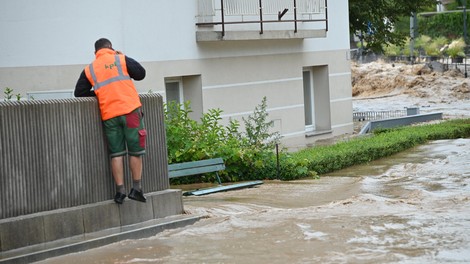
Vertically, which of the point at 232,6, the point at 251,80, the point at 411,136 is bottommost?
the point at 411,136

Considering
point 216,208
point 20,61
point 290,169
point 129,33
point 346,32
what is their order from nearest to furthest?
point 216,208 → point 290,169 → point 20,61 → point 129,33 → point 346,32

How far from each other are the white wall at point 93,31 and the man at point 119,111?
8.05 metres

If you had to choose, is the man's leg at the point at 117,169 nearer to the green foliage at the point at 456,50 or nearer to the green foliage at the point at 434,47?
the green foliage at the point at 456,50

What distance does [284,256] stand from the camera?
31.0ft

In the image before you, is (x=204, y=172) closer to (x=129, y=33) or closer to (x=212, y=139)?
(x=212, y=139)

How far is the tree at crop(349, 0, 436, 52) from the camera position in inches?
1335

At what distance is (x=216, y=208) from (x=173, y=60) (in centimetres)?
979

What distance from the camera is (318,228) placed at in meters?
10.8

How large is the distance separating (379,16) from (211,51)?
13.5 metres

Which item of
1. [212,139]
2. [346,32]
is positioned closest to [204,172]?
[212,139]

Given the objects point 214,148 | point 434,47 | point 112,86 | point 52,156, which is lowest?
point 214,148

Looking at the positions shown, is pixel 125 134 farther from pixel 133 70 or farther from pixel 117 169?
pixel 133 70

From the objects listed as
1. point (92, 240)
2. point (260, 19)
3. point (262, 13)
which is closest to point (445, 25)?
point (262, 13)

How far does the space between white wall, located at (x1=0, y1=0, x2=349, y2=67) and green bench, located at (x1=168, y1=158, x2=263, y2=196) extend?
5142 mm
